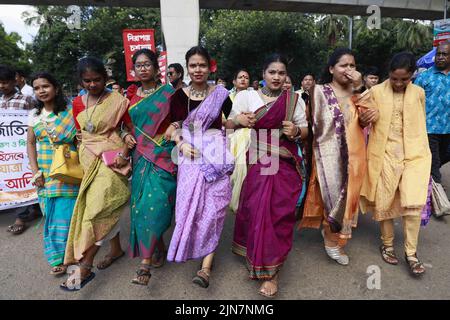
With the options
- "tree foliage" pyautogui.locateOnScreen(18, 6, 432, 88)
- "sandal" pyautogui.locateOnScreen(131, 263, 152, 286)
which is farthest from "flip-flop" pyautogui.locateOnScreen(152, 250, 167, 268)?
"tree foliage" pyautogui.locateOnScreen(18, 6, 432, 88)

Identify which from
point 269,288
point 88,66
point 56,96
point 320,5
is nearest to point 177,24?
point 320,5

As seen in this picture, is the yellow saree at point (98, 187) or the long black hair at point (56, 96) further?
the long black hair at point (56, 96)

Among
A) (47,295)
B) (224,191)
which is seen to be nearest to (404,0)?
(224,191)

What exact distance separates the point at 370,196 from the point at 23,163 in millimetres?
3844

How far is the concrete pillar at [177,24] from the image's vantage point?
10312 millimetres

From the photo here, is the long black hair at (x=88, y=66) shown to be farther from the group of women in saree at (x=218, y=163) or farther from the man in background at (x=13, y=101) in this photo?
the man in background at (x=13, y=101)

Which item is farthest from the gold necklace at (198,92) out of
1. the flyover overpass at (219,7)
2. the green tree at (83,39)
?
the green tree at (83,39)

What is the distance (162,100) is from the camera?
2.59 m

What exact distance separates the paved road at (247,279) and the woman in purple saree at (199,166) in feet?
0.94

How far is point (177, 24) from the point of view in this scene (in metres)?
10.3

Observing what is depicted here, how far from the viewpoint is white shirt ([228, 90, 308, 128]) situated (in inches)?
100

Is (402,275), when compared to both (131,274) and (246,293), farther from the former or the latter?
(131,274)

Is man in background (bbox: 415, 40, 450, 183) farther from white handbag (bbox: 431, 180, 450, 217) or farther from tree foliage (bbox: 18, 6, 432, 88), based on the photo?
tree foliage (bbox: 18, 6, 432, 88)

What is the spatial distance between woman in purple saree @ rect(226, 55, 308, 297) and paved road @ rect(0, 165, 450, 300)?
26 cm
